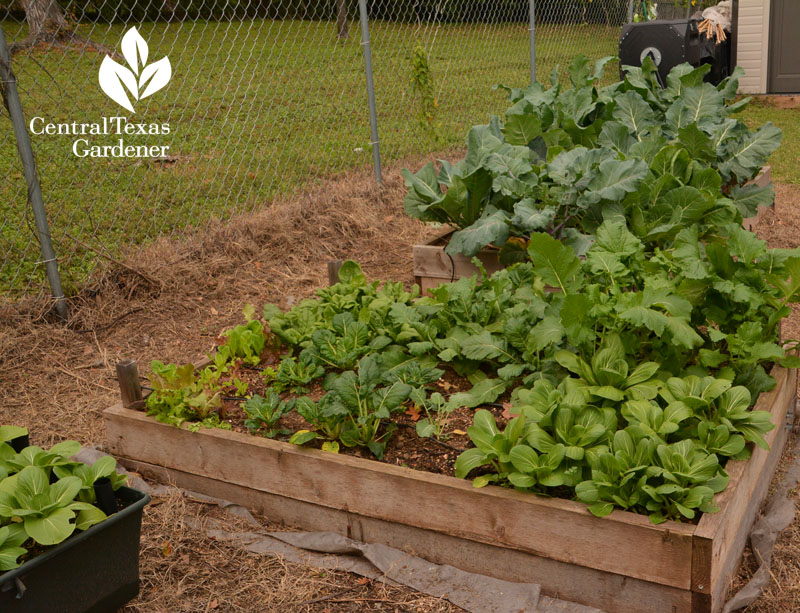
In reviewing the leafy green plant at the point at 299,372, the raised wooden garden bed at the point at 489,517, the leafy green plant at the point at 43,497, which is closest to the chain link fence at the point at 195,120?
the leafy green plant at the point at 299,372

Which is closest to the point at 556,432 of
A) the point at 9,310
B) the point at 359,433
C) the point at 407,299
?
the point at 359,433

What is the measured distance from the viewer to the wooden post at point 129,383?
9.84 feet

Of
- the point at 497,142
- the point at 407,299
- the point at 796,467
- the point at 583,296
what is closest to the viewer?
the point at 583,296

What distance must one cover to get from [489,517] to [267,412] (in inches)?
34.1

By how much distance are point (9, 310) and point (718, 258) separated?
3.35 m

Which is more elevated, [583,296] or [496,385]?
[583,296]

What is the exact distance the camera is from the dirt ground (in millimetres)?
2363

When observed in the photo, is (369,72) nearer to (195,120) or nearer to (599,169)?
(599,169)

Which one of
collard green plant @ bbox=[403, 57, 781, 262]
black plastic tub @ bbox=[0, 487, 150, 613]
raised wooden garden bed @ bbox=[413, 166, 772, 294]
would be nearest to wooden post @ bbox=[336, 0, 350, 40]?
collard green plant @ bbox=[403, 57, 781, 262]

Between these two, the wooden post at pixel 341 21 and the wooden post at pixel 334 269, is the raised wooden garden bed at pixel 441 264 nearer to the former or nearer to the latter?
the wooden post at pixel 334 269

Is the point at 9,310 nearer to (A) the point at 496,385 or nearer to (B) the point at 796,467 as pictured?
(A) the point at 496,385

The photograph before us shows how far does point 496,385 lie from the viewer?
2.90 metres

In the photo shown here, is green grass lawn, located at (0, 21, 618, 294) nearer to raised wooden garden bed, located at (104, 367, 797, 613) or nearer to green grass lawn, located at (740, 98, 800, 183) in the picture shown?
raised wooden garden bed, located at (104, 367, 797, 613)

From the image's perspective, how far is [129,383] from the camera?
302 cm
